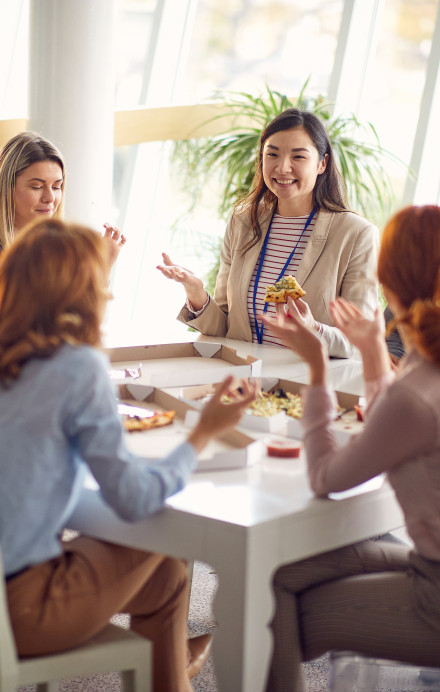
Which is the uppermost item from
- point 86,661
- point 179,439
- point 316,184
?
point 316,184

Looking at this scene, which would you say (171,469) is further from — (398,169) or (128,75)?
(128,75)

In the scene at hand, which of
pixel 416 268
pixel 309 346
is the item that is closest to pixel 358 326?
pixel 309 346

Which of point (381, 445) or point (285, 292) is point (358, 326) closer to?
point (381, 445)

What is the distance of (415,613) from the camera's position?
1.61m

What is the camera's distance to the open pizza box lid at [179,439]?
176 centimetres

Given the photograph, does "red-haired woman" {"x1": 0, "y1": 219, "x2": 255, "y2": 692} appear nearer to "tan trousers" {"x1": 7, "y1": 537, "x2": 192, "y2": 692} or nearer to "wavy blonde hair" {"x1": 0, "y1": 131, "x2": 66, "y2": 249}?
"tan trousers" {"x1": 7, "y1": 537, "x2": 192, "y2": 692}

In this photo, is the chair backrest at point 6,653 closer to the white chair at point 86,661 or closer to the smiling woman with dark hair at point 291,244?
the white chair at point 86,661

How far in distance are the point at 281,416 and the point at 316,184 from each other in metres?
Answer: 1.41

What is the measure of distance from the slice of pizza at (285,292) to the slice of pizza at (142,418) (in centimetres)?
86

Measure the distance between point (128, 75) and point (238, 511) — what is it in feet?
18.6

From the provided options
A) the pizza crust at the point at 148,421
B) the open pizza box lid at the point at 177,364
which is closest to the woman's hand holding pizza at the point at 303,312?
the open pizza box lid at the point at 177,364

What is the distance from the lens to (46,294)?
1500 millimetres

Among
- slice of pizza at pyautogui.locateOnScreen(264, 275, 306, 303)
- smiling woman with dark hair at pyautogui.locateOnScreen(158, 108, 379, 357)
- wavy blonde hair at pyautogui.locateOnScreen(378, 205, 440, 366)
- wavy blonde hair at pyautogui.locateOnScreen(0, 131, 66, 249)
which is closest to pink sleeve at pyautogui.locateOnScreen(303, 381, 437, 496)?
wavy blonde hair at pyautogui.locateOnScreen(378, 205, 440, 366)

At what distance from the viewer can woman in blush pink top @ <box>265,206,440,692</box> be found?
Result: 1548mm
